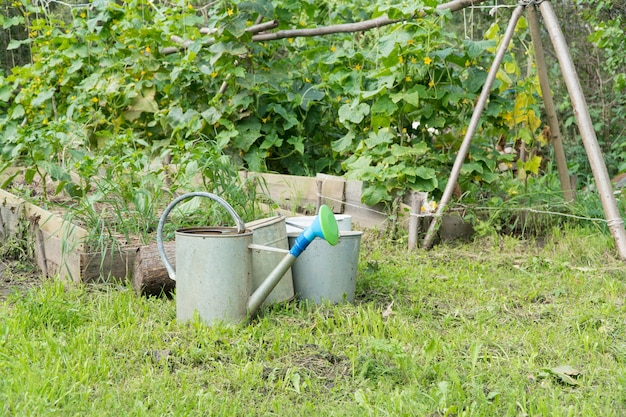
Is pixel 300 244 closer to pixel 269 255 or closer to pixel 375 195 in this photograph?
pixel 269 255

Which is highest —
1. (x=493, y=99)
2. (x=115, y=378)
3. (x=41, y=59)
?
(x=41, y=59)

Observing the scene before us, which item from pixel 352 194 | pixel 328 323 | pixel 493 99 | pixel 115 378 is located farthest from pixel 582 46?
pixel 115 378

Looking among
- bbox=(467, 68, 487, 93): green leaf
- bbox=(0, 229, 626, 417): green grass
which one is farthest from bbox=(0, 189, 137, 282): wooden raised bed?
bbox=(467, 68, 487, 93): green leaf

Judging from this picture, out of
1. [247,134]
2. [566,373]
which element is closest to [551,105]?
[247,134]

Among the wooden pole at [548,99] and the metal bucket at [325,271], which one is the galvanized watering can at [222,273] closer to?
the metal bucket at [325,271]

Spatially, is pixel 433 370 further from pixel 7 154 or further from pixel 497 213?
pixel 7 154

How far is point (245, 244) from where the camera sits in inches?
108

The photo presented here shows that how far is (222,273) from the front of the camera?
8.84 feet

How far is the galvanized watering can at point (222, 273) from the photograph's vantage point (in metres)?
2.69

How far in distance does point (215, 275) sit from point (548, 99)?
2584mm

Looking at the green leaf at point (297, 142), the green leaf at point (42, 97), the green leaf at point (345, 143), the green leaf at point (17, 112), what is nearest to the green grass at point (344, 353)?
the green leaf at point (345, 143)

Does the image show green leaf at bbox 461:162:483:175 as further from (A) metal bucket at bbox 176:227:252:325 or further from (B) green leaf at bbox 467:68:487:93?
(A) metal bucket at bbox 176:227:252:325

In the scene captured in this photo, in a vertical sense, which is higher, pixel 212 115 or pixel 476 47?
pixel 476 47

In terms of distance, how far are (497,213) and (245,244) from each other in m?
1.99
